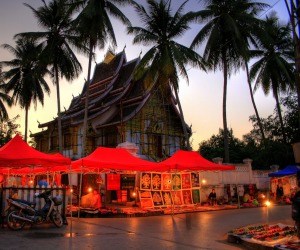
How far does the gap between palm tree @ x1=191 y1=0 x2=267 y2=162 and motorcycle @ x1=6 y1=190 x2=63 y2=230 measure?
15.9 meters

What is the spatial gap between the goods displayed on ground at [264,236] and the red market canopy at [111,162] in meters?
6.27

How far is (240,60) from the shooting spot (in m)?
26.3

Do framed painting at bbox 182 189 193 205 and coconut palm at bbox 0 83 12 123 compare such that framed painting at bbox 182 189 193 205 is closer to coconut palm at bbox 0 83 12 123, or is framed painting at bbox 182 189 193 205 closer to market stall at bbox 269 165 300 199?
market stall at bbox 269 165 300 199

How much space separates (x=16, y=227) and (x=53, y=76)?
20007mm

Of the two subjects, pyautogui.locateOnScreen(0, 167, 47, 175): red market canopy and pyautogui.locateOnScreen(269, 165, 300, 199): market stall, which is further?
pyautogui.locateOnScreen(269, 165, 300, 199): market stall

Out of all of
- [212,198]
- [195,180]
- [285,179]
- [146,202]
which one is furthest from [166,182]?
[285,179]

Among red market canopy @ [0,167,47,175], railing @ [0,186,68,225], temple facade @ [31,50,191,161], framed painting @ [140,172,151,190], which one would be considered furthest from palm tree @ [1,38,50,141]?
railing @ [0,186,68,225]

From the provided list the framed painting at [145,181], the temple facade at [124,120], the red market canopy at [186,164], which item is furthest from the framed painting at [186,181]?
the temple facade at [124,120]

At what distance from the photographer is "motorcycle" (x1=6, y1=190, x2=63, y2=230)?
997cm

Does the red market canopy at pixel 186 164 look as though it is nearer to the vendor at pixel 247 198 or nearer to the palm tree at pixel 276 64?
the vendor at pixel 247 198

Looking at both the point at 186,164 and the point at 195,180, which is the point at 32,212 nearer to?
the point at 186,164

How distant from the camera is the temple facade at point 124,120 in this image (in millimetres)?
28375

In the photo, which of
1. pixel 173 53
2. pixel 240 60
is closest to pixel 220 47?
pixel 240 60

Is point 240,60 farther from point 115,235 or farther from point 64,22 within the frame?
point 115,235
